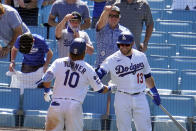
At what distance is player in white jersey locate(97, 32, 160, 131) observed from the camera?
7.40 m

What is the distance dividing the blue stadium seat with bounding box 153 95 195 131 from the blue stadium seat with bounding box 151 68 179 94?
61cm

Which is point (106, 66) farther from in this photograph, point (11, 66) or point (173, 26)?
point (173, 26)

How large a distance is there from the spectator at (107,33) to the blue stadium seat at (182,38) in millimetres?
2499

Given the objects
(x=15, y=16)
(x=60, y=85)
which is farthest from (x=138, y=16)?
(x=60, y=85)

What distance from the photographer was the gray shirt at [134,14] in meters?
9.23

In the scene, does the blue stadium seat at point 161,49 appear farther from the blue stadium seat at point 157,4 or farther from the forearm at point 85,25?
the blue stadium seat at point 157,4

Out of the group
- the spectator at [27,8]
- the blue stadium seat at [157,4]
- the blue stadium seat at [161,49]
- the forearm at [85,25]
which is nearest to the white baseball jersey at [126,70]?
the forearm at [85,25]

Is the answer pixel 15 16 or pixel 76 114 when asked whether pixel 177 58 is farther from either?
pixel 76 114

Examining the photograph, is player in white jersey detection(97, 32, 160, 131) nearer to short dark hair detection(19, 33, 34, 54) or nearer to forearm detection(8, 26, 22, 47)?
short dark hair detection(19, 33, 34, 54)

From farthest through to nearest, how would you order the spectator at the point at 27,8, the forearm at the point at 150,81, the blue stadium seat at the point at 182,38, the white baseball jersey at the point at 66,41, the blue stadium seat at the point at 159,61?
the blue stadium seat at the point at 182,38 < the spectator at the point at 27,8 < the blue stadium seat at the point at 159,61 < the white baseball jersey at the point at 66,41 < the forearm at the point at 150,81

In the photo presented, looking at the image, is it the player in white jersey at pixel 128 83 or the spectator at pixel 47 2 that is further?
the spectator at pixel 47 2

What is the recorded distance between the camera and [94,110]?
9.08 metres

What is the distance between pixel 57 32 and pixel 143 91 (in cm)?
187

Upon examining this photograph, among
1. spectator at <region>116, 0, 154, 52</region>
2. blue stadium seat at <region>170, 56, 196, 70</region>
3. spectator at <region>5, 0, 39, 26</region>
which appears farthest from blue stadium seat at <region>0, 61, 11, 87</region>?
blue stadium seat at <region>170, 56, 196, 70</region>
